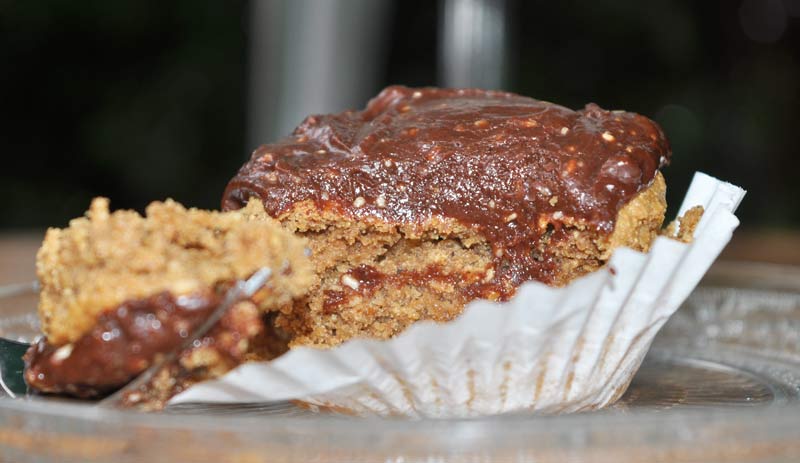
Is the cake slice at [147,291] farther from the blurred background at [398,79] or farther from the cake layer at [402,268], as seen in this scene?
the blurred background at [398,79]

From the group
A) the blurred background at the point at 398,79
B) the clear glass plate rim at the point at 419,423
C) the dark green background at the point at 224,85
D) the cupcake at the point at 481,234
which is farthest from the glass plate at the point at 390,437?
the dark green background at the point at 224,85

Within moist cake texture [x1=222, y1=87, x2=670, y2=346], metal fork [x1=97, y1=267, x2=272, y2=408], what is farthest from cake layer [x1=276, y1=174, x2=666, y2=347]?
metal fork [x1=97, y1=267, x2=272, y2=408]

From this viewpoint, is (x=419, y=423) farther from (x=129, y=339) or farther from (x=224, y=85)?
(x=224, y=85)

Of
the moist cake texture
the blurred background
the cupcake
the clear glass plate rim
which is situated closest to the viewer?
the clear glass plate rim

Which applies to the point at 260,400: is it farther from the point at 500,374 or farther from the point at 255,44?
the point at 255,44

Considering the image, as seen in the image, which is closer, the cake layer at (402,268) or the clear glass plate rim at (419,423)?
the clear glass plate rim at (419,423)

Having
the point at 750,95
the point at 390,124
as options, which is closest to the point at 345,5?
the point at 750,95

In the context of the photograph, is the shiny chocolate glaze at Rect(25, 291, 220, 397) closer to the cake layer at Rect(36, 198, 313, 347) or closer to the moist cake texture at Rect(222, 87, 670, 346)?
the cake layer at Rect(36, 198, 313, 347)
